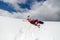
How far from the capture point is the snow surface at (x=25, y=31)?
614 centimetres

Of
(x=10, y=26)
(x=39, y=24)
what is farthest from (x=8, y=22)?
(x=39, y=24)

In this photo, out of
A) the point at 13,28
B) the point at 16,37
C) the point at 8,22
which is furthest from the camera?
the point at 8,22

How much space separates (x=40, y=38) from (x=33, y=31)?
21.6 inches

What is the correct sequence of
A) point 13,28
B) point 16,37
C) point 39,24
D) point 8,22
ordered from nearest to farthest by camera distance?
point 16,37, point 13,28, point 8,22, point 39,24

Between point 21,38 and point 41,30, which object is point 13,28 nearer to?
point 21,38

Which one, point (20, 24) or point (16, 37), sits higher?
point (20, 24)

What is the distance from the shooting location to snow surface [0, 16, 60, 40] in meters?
6.14

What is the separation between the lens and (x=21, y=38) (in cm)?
614

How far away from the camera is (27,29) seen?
6.71 meters

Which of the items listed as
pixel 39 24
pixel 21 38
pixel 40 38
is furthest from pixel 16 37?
pixel 39 24

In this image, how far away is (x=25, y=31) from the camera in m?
6.52

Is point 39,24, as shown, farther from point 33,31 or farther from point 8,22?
point 8,22

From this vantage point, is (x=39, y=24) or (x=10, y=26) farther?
(x=39, y=24)

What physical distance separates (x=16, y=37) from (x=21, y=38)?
0.22 metres
